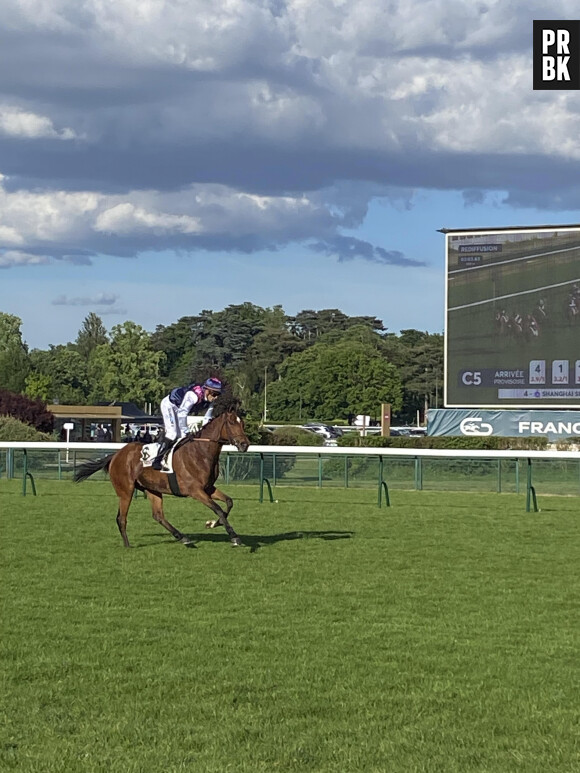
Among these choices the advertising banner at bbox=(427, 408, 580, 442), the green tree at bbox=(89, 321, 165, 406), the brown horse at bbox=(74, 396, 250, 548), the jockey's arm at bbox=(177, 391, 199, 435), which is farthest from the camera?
the green tree at bbox=(89, 321, 165, 406)

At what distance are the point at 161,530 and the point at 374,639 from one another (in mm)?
8286

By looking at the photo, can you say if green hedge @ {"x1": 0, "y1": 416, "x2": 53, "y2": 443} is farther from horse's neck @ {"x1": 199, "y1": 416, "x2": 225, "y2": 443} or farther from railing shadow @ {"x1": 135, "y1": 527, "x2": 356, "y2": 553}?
horse's neck @ {"x1": 199, "y1": 416, "x2": 225, "y2": 443}

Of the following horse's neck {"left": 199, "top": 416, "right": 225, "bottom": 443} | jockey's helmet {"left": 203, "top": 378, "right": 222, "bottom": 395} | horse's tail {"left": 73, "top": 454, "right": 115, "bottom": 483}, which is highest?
jockey's helmet {"left": 203, "top": 378, "right": 222, "bottom": 395}

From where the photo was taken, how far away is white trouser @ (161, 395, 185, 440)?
45.9ft

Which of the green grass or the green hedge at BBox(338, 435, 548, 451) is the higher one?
the green hedge at BBox(338, 435, 548, 451)

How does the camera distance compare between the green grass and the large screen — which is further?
the large screen

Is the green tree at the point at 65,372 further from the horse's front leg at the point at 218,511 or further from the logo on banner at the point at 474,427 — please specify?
the horse's front leg at the point at 218,511

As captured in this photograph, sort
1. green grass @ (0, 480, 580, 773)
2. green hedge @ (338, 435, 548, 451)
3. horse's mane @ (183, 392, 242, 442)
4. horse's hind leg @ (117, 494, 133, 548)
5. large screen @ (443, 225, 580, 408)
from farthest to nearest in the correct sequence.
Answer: green hedge @ (338, 435, 548, 451) < large screen @ (443, 225, 580, 408) < horse's hind leg @ (117, 494, 133, 548) < horse's mane @ (183, 392, 242, 442) < green grass @ (0, 480, 580, 773)

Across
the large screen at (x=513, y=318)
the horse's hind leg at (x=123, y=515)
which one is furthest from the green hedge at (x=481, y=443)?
the horse's hind leg at (x=123, y=515)

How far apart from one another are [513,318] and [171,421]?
74.8ft

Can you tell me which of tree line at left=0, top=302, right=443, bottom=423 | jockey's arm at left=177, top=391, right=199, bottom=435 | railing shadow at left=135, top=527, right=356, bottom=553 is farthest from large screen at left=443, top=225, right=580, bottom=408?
tree line at left=0, top=302, right=443, bottom=423

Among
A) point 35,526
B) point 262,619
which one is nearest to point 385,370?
point 35,526

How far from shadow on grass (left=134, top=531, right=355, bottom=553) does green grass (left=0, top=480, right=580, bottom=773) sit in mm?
180

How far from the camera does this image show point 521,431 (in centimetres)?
3966
